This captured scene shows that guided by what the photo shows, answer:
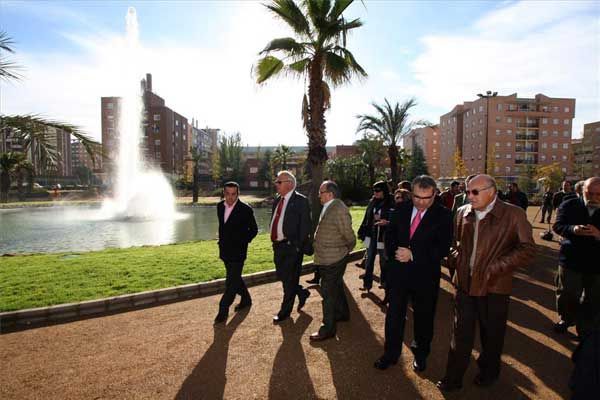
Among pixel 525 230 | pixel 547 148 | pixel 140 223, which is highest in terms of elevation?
pixel 547 148

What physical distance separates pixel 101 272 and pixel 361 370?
6.13 metres

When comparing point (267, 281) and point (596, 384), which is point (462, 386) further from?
point (267, 281)

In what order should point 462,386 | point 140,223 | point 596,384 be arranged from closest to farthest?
point 596,384 < point 462,386 < point 140,223

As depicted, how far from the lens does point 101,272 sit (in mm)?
7438

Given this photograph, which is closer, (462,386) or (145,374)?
(462,386)

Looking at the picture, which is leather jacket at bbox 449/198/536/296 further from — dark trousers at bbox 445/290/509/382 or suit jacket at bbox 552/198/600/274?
suit jacket at bbox 552/198/600/274

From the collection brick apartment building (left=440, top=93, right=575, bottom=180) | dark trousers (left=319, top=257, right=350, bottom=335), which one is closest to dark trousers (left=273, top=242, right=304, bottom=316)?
dark trousers (left=319, top=257, right=350, bottom=335)

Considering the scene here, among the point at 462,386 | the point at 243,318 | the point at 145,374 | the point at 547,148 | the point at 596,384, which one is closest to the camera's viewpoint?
the point at 596,384

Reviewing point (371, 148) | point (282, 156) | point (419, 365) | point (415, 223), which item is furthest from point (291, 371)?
point (282, 156)

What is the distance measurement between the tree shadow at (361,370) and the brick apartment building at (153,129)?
7628cm

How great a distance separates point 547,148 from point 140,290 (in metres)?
85.7

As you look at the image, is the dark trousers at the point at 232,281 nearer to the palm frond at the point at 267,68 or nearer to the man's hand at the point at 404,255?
the man's hand at the point at 404,255

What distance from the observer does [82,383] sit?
11.6 feet

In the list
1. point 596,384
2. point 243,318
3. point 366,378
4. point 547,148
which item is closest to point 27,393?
point 243,318
